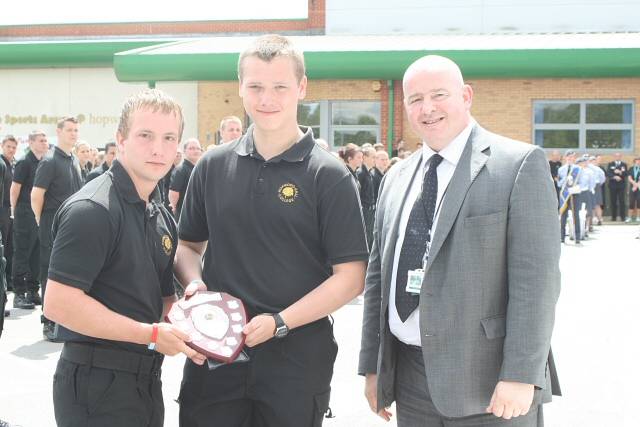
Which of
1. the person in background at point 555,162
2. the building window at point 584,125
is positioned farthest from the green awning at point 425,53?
the person in background at point 555,162

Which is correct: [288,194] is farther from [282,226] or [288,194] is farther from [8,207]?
[8,207]

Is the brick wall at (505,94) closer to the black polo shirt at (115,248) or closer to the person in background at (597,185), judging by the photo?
the person in background at (597,185)

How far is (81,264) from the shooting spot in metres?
2.48

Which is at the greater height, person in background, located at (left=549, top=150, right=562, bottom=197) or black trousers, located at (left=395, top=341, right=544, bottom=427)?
person in background, located at (left=549, top=150, right=562, bottom=197)

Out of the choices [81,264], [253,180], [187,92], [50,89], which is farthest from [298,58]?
[50,89]

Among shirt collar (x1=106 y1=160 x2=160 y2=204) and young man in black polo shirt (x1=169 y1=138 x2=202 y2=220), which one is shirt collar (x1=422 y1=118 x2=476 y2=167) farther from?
young man in black polo shirt (x1=169 y1=138 x2=202 y2=220)

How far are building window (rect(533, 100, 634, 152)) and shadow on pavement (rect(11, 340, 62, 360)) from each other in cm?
1863

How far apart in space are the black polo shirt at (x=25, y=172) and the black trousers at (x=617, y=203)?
58.6ft

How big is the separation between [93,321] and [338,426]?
2951mm

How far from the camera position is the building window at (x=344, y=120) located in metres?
24.0

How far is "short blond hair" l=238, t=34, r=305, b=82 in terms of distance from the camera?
2.78 metres

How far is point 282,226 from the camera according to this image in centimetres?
285

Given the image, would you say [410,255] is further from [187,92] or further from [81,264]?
[187,92]

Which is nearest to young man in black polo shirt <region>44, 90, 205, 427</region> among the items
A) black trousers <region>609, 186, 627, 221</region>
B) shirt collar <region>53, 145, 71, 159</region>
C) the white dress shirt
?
the white dress shirt
